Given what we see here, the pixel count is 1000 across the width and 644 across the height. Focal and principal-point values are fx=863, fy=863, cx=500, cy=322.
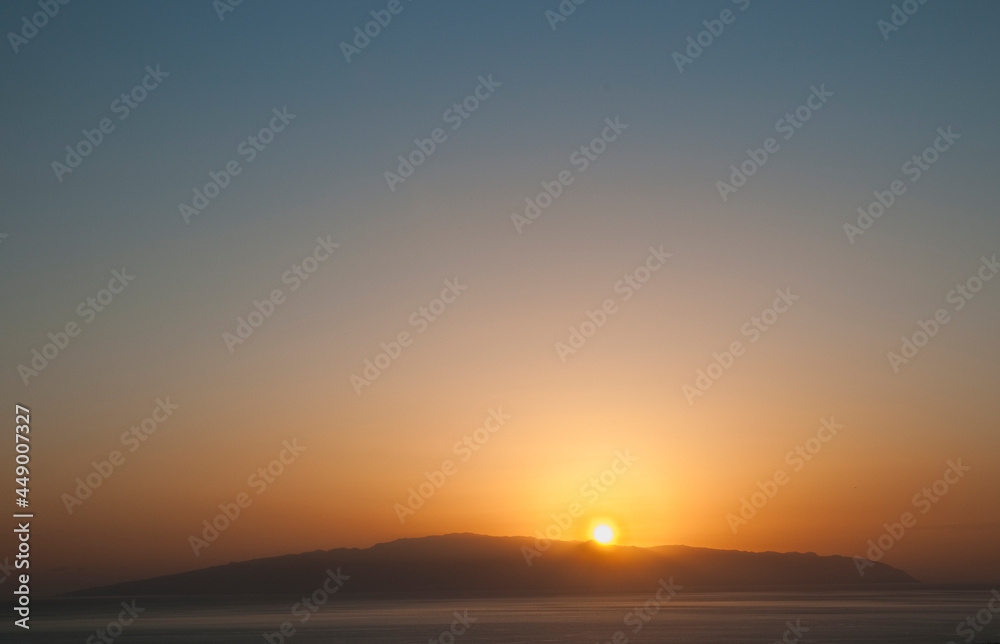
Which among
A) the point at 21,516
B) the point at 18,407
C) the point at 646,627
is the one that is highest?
the point at 646,627

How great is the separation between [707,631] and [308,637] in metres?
36.6

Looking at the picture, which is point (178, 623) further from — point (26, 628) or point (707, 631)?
point (707, 631)

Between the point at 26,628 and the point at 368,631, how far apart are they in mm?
49104

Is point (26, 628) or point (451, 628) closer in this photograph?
point (451, 628)

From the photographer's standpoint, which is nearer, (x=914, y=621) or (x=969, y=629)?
(x=969, y=629)

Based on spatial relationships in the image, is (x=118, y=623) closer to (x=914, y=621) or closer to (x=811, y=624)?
(x=811, y=624)

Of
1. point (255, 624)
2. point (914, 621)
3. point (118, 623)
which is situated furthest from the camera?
point (118, 623)

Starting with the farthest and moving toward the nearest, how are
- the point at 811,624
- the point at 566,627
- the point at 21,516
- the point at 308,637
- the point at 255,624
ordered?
the point at 255,624 < the point at 811,624 < the point at 566,627 < the point at 308,637 < the point at 21,516

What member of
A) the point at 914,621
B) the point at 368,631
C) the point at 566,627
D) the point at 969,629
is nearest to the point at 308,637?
the point at 368,631

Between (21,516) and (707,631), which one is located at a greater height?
(707,631)

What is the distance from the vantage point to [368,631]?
84.8m

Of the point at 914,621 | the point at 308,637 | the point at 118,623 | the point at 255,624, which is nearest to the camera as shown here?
the point at 308,637

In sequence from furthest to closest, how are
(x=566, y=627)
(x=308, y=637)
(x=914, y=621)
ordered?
(x=914, y=621) → (x=566, y=627) → (x=308, y=637)

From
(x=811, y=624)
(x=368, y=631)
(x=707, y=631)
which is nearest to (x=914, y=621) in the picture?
(x=811, y=624)
